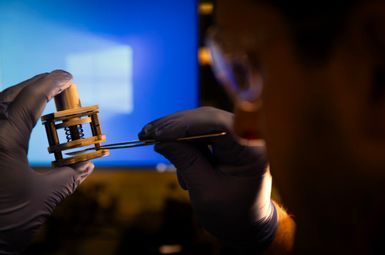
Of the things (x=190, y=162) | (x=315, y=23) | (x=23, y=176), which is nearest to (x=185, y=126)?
(x=190, y=162)

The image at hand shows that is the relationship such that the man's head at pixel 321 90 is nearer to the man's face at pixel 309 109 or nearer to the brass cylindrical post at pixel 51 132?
the man's face at pixel 309 109

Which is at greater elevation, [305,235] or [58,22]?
[58,22]

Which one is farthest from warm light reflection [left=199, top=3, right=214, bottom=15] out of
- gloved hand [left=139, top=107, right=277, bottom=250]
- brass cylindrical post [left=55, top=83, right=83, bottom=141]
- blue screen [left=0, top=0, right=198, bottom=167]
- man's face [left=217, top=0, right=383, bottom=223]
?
man's face [left=217, top=0, right=383, bottom=223]

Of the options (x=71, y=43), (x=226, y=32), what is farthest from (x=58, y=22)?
(x=226, y=32)

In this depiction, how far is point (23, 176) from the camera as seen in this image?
0.83 m

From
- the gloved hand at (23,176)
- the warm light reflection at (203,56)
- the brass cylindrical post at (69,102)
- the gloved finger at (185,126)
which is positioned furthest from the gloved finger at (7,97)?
the warm light reflection at (203,56)

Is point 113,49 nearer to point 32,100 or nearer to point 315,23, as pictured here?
point 32,100

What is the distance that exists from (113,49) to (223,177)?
2.09 ft

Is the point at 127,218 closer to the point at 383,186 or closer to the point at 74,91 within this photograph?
the point at 74,91

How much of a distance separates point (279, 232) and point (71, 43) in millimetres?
934

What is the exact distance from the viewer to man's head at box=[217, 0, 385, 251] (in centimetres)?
41

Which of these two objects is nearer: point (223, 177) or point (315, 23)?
point (315, 23)

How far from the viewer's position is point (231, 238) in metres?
Result: 0.94

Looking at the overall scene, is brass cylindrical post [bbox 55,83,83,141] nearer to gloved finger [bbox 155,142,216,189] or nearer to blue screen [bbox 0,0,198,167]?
gloved finger [bbox 155,142,216,189]
